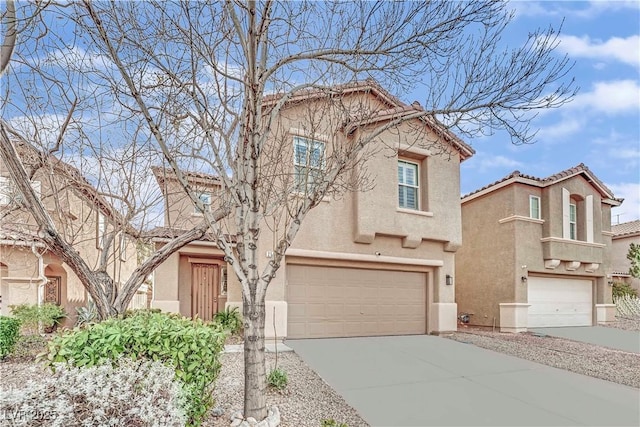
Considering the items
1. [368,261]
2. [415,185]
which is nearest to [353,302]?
[368,261]

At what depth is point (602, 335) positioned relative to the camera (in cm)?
1659

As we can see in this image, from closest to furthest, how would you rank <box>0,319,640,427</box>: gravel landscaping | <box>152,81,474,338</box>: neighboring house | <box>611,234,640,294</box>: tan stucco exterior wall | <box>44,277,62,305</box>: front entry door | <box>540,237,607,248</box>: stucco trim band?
<box>0,319,640,427</box>: gravel landscaping
<box>152,81,474,338</box>: neighboring house
<box>44,277,62,305</box>: front entry door
<box>540,237,607,248</box>: stucco trim band
<box>611,234,640,294</box>: tan stucco exterior wall

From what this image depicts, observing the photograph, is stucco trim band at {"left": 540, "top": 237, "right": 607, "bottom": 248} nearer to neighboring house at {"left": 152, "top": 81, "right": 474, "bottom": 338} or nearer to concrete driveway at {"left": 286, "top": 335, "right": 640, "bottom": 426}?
neighboring house at {"left": 152, "top": 81, "right": 474, "bottom": 338}

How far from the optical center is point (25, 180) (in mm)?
5207

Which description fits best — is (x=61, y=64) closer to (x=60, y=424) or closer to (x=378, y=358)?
(x=60, y=424)

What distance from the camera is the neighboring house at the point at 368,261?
1270cm

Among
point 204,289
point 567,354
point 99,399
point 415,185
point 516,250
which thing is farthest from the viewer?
point 516,250

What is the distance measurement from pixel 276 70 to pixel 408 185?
30.3 feet

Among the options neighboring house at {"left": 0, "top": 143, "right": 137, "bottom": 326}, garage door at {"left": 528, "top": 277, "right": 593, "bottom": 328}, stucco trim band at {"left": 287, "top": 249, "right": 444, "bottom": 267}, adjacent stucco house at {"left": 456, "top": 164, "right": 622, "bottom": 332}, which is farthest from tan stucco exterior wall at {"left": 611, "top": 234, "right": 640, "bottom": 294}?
neighboring house at {"left": 0, "top": 143, "right": 137, "bottom": 326}

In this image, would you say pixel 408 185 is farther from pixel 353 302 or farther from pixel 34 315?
pixel 34 315

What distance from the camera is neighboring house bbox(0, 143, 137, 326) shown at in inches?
319

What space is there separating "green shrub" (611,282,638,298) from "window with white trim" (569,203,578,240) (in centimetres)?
739

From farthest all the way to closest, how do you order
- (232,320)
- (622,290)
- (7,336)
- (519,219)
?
(622,290) → (519,219) → (232,320) → (7,336)

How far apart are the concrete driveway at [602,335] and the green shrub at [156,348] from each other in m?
14.8
